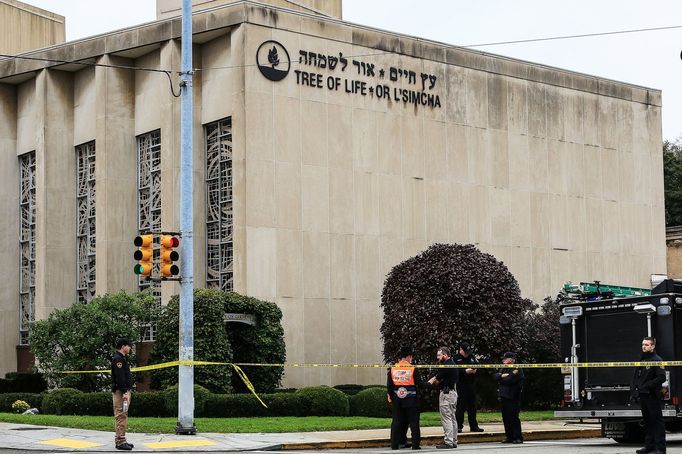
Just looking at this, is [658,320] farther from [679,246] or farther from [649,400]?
[679,246]

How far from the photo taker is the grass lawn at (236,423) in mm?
25109

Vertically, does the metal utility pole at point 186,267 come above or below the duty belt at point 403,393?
above

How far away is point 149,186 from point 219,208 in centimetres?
409

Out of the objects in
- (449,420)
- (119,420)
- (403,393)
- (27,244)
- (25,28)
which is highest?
(25,28)

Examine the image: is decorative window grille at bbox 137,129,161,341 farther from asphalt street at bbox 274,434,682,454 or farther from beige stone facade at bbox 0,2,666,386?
asphalt street at bbox 274,434,682,454

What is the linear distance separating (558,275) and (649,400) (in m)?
27.7

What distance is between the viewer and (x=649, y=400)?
1972 centimetres

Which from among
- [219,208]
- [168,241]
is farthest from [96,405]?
[219,208]

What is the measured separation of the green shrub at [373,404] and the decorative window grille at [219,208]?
33.5 ft

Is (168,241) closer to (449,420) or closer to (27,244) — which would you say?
(449,420)

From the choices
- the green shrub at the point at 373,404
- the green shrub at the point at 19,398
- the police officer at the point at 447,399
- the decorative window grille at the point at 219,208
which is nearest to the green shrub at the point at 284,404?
the green shrub at the point at 373,404

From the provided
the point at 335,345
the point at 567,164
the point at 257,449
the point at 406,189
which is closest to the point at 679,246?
the point at 567,164

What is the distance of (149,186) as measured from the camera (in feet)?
144

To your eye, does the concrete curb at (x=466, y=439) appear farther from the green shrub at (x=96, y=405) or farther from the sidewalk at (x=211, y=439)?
the green shrub at (x=96, y=405)
